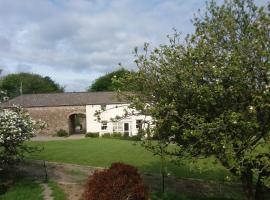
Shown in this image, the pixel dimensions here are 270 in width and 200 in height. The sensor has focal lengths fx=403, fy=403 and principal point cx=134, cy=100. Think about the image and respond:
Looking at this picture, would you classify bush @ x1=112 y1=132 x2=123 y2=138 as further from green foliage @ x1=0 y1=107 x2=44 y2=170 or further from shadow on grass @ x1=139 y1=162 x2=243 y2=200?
green foliage @ x1=0 y1=107 x2=44 y2=170

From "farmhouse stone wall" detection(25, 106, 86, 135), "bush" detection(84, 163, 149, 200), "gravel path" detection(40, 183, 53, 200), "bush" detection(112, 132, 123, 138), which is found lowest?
"gravel path" detection(40, 183, 53, 200)

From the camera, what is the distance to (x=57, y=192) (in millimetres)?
16141

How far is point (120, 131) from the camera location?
55.1m

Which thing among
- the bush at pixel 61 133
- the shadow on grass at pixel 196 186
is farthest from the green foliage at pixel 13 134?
the bush at pixel 61 133

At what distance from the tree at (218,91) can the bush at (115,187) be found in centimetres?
119

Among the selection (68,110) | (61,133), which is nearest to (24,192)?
(61,133)

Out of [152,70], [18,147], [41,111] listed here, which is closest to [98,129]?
[41,111]

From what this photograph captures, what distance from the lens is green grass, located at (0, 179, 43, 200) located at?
15784mm

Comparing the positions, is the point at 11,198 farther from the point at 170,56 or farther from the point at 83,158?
the point at 83,158

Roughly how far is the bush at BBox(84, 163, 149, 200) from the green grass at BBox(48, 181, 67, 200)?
3.54 meters

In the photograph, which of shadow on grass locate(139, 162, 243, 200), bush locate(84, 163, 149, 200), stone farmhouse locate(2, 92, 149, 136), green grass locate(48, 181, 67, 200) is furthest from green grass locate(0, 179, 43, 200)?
stone farmhouse locate(2, 92, 149, 136)

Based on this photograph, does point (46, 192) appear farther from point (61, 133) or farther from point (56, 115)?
point (56, 115)

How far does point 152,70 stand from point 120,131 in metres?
42.9

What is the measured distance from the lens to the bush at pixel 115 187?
38.2 feet
